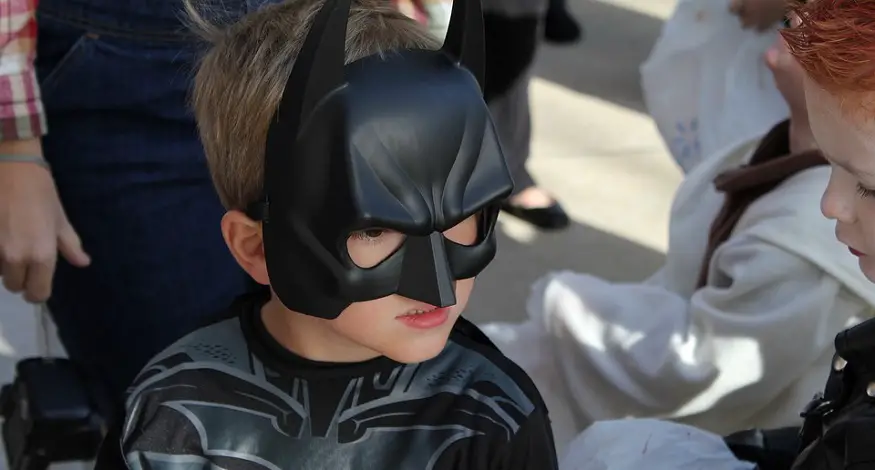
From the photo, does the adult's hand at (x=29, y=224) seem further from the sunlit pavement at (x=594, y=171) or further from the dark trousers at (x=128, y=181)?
the sunlit pavement at (x=594, y=171)

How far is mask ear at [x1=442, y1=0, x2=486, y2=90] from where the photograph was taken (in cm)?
114

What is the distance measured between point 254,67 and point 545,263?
1.84 m

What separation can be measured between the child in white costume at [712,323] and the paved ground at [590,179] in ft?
2.70

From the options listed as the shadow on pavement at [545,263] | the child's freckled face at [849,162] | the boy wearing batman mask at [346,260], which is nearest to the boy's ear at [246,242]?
the boy wearing batman mask at [346,260]

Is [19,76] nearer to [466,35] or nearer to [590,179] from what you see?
[466,35]

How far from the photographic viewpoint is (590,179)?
3.29 m

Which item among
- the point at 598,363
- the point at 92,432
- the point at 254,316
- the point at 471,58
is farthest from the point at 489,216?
the point at 598,363

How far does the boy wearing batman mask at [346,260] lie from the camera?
1060mm

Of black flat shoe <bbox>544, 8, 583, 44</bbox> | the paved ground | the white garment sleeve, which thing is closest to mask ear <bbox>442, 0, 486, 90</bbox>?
the white garment sleeve

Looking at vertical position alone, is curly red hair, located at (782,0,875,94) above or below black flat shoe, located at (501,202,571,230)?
above

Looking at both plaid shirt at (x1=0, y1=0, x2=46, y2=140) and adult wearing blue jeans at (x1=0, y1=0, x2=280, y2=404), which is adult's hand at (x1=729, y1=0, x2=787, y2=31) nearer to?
adult wearing blue jeans at (x1=0, y1=0, x2=280, y2=404)

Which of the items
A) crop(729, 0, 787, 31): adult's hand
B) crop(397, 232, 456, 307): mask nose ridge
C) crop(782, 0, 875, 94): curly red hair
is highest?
crop(782, 0, 875, 94): curly red hair

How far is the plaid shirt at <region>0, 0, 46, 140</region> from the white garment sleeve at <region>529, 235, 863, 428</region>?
2.95ft

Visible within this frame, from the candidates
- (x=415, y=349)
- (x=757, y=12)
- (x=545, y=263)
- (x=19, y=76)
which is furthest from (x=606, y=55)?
(x=415, y=349)
